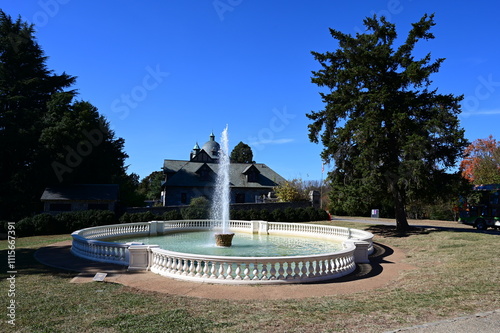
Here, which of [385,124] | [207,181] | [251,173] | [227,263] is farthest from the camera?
[251,173]

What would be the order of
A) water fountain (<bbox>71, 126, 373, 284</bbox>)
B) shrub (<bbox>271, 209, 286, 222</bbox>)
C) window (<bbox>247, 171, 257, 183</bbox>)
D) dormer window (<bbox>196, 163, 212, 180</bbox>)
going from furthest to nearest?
window (<bbox>247, 171, 257, 183</bbox>) < dormer window (<bbox>196, 163, 212, 180</bbox>) < shrub (<bbox>271, 209, 286, 222</bbox>) < water fountain (<bbox>71, 126, 373, 284</bbox>)

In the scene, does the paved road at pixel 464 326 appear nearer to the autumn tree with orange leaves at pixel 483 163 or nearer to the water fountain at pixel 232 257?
the water fountain at pixel 232 257

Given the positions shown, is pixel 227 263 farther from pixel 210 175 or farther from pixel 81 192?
pixel 210 175

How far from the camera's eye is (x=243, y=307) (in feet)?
25.2

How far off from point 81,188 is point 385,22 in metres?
34.0

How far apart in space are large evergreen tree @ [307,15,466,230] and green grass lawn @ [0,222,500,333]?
12.9m

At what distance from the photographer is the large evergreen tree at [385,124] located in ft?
75.9

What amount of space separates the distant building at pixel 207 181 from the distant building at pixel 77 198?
517 inches

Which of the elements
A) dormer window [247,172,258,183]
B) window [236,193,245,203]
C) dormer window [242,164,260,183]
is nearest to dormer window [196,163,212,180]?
window [236,193,245,203]

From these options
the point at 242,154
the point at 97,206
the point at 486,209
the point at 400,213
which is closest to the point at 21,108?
the point at 97,206

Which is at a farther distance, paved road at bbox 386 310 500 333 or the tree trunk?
the tree trunk

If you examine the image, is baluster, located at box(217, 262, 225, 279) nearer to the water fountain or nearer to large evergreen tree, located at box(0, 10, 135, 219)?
the water fountain

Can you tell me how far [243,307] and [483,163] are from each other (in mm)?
45664

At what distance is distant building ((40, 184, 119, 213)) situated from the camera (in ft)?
110
